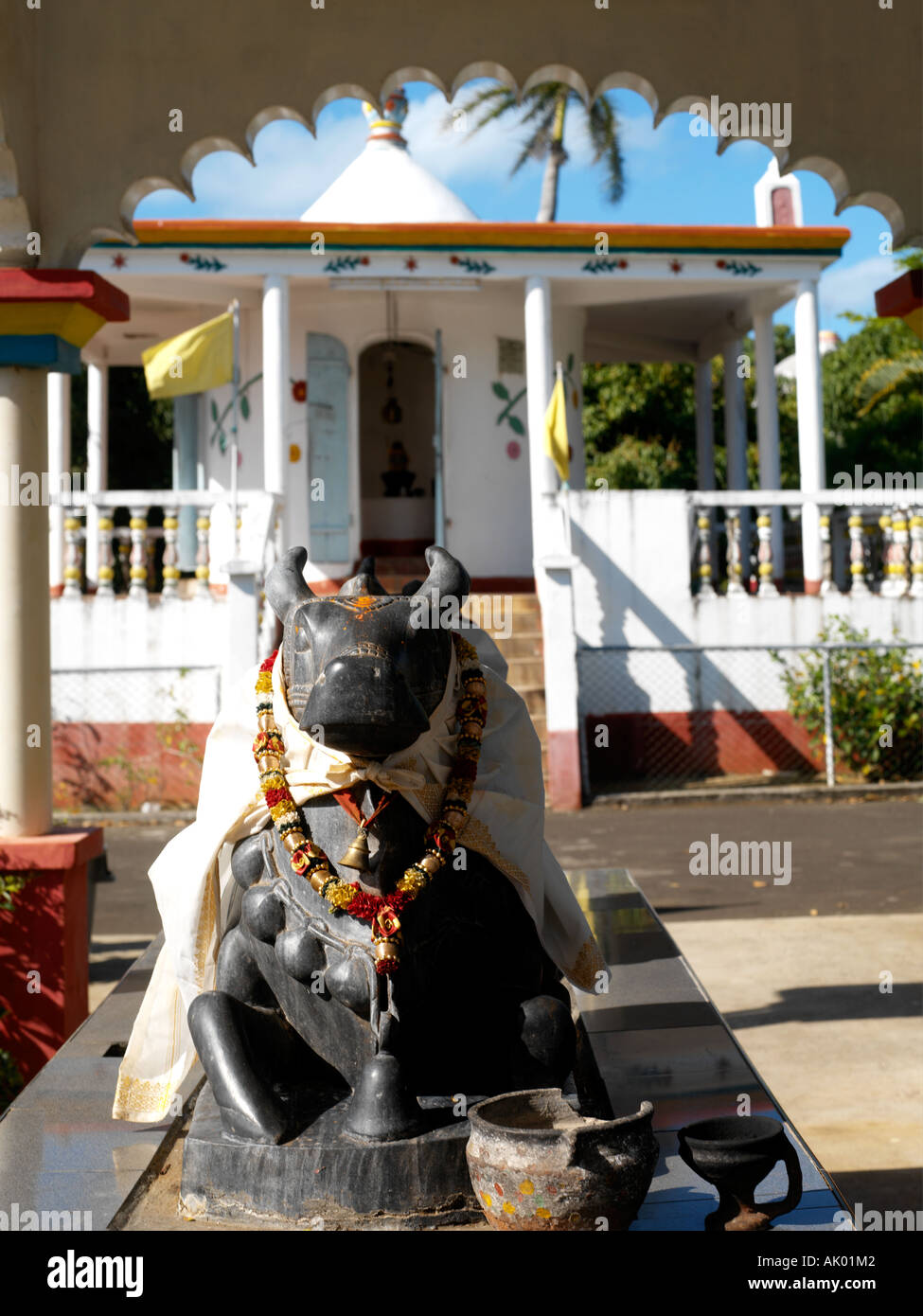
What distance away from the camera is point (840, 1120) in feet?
14.7

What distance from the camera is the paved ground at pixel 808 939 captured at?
450 cm

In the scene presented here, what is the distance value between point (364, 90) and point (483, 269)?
28.1 ft

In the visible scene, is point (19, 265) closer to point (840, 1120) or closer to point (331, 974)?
point (331, 974)

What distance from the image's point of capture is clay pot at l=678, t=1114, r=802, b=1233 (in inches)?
94.0

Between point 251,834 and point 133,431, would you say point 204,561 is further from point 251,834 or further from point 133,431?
point 133,431

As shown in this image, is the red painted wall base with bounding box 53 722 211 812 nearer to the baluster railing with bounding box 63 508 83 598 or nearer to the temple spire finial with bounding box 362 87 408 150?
the baluster railing with bounding box 63 508 83 598

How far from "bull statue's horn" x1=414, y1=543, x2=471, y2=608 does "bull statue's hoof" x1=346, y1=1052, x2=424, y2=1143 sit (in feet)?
3.24

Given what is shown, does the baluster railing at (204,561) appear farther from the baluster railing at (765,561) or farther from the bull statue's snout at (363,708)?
the bull statue's snout at (363,708)

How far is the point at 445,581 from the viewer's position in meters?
2.93

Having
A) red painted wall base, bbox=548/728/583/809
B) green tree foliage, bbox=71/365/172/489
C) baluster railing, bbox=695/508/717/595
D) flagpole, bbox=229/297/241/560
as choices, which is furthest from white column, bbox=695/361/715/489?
green tree foliage, bbox=71/365/172/489

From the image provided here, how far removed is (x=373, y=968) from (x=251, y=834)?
524 millimetres

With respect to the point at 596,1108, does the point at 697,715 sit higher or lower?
higher

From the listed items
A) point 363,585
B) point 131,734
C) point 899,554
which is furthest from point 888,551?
point 363,585
